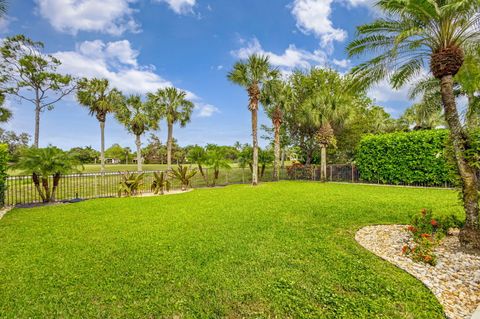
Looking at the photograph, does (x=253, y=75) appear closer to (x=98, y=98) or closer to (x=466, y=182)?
(x=98, y=98)

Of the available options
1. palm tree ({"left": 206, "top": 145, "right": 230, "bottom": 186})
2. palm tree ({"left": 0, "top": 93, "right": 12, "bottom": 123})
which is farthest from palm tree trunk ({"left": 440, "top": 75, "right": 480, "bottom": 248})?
palm tree ({"left": 0, "top": 93, "right": 12, "bottom": 123})

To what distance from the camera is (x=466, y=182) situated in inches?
161

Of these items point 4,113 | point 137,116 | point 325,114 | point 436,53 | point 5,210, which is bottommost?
point 5,210

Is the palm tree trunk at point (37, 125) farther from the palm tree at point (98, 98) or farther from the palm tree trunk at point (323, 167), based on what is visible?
the palm tree trunk at point (323, 167)

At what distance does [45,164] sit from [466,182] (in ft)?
40.1

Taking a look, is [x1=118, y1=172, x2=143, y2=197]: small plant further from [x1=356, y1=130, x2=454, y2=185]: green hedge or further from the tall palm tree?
[x1=356, y1=130, x2=454, y2=185]: green hedge

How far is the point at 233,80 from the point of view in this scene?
16.2 meters

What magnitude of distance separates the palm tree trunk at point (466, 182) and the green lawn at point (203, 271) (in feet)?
5.91

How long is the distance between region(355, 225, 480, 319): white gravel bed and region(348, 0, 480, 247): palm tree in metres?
0.59

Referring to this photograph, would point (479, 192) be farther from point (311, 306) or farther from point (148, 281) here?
point (148, 281)

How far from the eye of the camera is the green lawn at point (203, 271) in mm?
2477

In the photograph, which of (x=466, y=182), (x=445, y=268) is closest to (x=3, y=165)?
(x=445, y=268)

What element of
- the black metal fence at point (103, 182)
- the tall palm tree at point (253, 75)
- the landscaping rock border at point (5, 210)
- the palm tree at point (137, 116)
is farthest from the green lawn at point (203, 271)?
the palm tree at point (137, 116)

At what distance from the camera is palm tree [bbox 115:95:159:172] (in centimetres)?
2064
